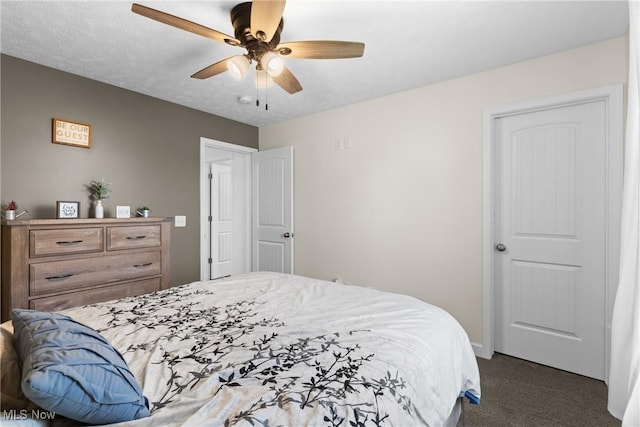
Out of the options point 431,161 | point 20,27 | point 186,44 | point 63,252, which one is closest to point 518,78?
point 431,161

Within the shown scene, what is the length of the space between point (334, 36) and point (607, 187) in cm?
225

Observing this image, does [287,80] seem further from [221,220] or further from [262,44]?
[221,220]

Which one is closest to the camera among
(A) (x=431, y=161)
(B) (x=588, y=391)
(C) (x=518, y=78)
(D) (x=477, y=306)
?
(B) (x=588, y=391)

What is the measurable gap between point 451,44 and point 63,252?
3259 mm

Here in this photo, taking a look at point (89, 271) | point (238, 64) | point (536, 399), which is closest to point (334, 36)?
point (238, 64)

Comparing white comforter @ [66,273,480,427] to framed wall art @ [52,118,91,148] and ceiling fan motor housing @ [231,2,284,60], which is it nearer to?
ceiling fan motor housing @ [231,2,284,60]

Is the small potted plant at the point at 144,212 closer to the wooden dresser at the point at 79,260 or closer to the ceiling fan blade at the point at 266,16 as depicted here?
the wooden dresser at the point at 79,260

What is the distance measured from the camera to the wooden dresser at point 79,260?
6.86 feet

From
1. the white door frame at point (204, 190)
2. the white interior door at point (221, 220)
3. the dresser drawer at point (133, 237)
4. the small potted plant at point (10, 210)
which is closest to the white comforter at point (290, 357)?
the dresser drawer at point (133, 237)

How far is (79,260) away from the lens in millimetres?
2389

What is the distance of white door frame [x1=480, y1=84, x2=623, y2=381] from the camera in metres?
2.19

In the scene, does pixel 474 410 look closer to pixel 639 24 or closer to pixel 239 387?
pixel 239 387

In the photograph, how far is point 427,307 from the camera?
5.57ft

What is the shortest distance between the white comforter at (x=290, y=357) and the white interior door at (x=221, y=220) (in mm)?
2402
